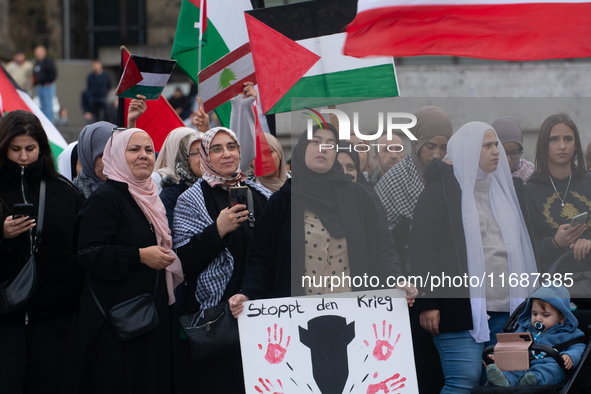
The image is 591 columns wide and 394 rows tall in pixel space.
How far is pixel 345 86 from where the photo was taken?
3.70 meters

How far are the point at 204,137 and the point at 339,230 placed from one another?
108cm

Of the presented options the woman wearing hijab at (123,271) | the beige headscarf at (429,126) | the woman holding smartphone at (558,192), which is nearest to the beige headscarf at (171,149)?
the woman wearing hijab at (123,271)

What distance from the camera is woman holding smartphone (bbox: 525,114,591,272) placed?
3367 mm

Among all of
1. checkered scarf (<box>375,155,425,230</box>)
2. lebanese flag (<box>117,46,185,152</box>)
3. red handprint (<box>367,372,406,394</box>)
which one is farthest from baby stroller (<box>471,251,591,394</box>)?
lebanese flag (<box>117,46,185,152</box>)

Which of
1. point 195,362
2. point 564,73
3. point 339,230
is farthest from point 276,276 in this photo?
point 564,73

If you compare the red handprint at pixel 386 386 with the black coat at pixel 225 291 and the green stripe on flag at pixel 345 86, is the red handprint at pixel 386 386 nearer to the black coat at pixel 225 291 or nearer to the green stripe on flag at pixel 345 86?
the black coat at pixel 225 291

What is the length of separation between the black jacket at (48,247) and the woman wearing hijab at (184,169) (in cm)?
64

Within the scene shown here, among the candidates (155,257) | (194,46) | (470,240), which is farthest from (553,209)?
(194,46)

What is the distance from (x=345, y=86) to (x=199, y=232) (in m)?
1.16

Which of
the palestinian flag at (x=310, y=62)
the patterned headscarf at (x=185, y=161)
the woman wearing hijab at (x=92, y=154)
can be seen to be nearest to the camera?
the palestinian flag at (x=310, y=62)

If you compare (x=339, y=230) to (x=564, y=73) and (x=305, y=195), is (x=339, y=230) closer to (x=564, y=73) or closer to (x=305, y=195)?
(x=305, y=195)

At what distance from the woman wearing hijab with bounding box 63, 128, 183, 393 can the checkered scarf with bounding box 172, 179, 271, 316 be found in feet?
0.31

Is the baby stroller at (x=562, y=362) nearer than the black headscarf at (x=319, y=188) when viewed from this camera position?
Yes

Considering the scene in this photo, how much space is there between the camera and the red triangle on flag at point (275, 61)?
3828 millimetres
